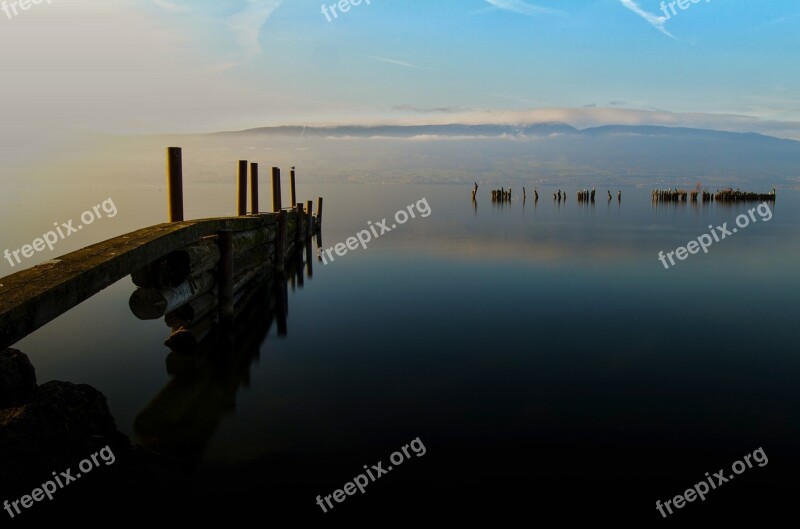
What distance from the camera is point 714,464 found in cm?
657

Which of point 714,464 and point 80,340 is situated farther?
point 80,340

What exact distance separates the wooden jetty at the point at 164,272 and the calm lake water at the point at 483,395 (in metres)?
1.34

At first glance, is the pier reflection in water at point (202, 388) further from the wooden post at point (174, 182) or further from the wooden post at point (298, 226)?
the wooden post at point (298, 226)

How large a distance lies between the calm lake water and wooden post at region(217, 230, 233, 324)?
48.5 inches

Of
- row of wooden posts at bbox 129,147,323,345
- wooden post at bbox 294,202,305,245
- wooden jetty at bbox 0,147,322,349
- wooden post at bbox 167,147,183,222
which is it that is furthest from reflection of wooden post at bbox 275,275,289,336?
wooden post at bbox 294,202,305,245

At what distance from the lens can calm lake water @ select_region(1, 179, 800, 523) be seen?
6.06 meters

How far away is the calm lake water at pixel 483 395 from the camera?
19.9 ft

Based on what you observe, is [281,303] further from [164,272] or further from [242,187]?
[164,272]

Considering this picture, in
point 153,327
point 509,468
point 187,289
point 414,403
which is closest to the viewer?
point 509,468

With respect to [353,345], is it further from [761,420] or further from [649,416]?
[761,420]

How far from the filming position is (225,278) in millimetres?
12141

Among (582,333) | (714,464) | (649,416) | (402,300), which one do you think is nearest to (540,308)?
(582,333)

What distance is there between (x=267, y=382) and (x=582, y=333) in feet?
21.4

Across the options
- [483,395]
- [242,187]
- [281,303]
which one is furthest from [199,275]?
[242,187]
